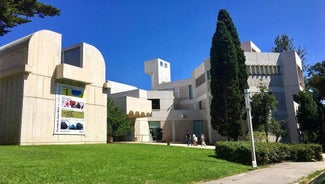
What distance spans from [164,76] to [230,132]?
122 ft

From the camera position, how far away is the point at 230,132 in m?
29.9

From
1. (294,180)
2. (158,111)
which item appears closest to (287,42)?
(158,111)

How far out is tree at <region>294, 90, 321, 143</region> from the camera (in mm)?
34031

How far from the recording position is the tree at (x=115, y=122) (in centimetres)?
3139

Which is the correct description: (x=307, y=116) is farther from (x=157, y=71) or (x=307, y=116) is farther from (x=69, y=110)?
(x=157, y=71)

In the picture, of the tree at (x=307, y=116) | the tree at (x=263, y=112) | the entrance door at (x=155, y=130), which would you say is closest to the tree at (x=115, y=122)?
the entrance door at (x=155, y=130)

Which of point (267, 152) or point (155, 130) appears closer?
point (267, 152)

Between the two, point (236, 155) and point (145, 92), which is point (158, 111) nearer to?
point (145, 92)

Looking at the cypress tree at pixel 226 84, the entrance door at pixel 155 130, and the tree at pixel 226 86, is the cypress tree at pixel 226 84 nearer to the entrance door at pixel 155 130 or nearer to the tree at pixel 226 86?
the tree at pixel 226 86

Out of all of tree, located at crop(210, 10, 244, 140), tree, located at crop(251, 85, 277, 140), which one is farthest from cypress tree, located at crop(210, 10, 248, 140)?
tree, located at crop(251, 85, 277, 140)

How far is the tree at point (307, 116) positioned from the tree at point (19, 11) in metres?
29.6

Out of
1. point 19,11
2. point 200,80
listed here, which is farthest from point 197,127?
point 19,11

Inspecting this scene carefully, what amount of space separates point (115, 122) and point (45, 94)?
10821 millimetres

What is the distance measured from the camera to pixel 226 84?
3059 centimetres
